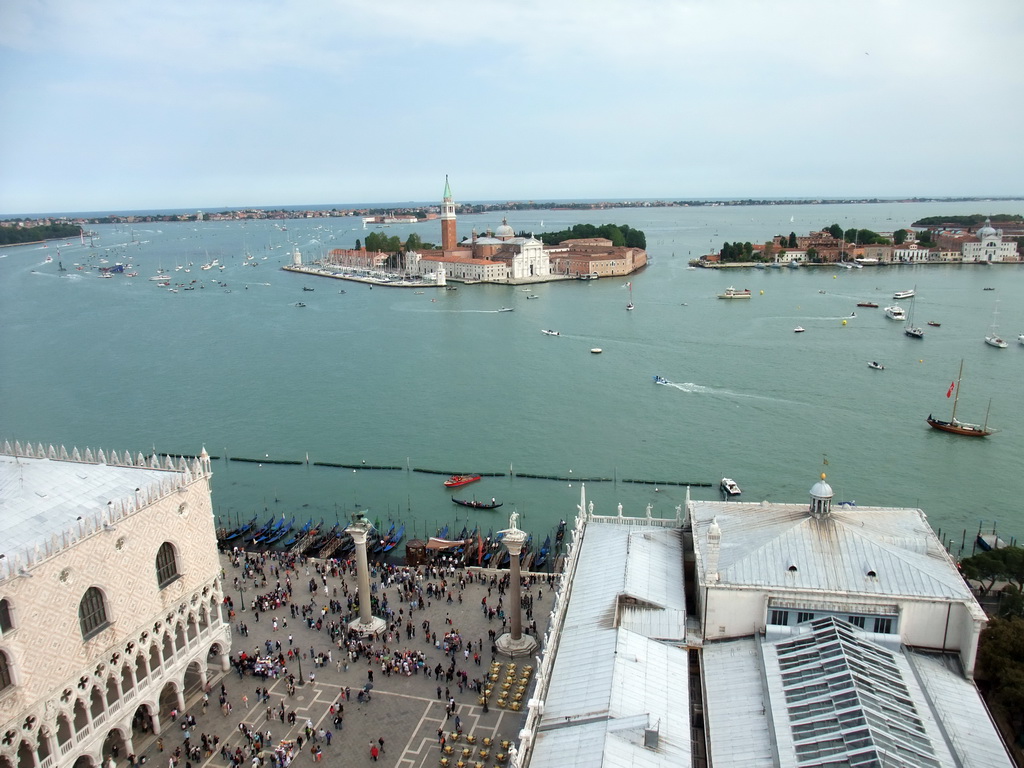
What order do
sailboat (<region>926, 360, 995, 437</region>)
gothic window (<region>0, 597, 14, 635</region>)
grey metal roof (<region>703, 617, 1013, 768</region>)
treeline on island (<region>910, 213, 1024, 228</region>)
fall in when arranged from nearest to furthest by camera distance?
grey metal roof (<region>703, 617, 1013, 768</region>), gothic window (<region>0, 597, 14, 635</region>), sailboat (<region>926, 360, 995, 437</region>), treeline on island (<region>910, 213, 1024, 228</region>)

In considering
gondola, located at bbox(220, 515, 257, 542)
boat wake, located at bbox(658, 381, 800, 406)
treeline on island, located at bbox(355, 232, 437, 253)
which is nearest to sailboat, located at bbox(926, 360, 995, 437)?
boat wake, located at bbox(658, 381, 800, 406)

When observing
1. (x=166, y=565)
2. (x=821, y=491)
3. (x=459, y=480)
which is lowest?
(x=459, y=480)

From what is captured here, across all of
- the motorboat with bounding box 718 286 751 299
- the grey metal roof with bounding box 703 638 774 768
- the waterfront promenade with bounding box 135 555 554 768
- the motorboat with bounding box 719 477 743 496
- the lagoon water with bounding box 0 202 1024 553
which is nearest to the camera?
the grey metal roof with bounding box 703 638 774 768

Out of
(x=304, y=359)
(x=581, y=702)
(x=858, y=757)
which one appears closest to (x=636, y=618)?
(x=581, y=702)

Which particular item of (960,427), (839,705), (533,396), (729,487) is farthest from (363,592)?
(960,427)

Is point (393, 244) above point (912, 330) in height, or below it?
above

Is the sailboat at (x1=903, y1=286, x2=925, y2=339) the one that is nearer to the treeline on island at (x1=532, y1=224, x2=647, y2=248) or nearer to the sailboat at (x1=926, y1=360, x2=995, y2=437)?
the sailboat at (x1=926, y1=360, x2=995, y2=437)

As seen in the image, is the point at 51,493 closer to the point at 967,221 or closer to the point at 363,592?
the point at 363,592

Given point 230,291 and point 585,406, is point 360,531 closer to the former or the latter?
point 585,406
